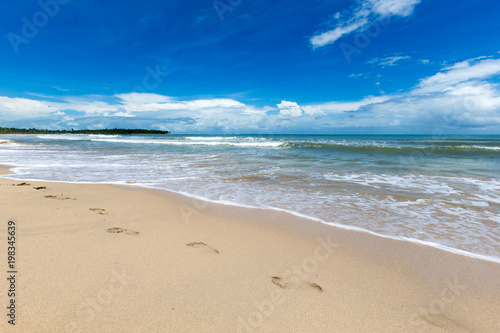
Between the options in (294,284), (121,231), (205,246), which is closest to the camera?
(294,284)

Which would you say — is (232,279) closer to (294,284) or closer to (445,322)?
(294,284)

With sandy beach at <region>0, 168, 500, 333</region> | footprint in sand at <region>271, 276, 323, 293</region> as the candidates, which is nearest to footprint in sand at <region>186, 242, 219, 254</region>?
sandy beach at <region>0, 168, 500, 333</region>

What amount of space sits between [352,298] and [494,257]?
7.74ft

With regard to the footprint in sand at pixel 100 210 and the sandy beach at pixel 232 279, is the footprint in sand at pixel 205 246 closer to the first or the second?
the sandy beach at pixel 232 279

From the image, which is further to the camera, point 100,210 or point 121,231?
point 100,210

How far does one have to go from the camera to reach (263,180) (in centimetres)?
819

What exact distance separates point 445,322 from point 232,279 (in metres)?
1.83

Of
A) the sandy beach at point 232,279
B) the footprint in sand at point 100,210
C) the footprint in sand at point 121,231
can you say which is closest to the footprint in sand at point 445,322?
the sandy beach at point 232,279

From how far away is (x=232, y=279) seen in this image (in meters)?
2.52

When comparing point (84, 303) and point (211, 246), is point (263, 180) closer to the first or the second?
point (211, 246)

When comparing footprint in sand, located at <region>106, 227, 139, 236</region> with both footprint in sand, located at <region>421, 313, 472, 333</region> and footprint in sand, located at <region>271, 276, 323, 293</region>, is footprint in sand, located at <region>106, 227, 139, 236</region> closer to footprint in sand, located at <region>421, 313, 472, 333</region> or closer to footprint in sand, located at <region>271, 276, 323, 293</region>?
footprint in sand, located at <region>271, 276, 323, 293</region>

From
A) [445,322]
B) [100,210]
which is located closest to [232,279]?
[445,322]

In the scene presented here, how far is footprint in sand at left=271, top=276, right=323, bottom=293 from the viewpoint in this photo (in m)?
2.42

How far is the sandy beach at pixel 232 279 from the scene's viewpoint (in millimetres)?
1966
